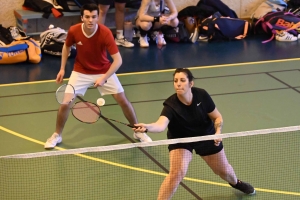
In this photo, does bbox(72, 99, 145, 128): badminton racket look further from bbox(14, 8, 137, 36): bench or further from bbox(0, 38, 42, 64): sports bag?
bbox(14, 8, 137, 36): bench

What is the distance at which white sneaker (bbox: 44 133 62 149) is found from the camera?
6.01 m

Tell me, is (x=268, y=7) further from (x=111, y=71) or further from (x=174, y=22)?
(x=111, y=71)

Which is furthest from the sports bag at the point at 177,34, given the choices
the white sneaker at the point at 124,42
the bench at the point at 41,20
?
the bench at the point at 41,20

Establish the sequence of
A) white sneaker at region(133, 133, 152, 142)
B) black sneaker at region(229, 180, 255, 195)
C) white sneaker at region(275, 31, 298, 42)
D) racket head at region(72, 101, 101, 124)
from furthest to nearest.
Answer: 1. white sneaker at region(275, 31, 298, 42)
2. white sneaker at region(133, 133, 152, 142)
3. racket head at region(72, 101, 101, 124)
4. black sneaker at region(229, 180, 255, 195)

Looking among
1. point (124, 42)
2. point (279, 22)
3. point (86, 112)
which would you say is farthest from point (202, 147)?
point (279, 22)

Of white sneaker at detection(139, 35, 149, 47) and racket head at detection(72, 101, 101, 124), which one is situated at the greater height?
racket head at detection(72, 101, 101, 124)

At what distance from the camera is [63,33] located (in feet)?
31.5

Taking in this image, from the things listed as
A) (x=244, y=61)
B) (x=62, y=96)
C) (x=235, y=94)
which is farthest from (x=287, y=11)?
(x=62, y=96)

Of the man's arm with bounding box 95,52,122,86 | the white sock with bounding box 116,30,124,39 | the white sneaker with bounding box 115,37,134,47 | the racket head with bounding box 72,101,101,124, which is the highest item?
the man's arm with bounding box 95,52,122,86

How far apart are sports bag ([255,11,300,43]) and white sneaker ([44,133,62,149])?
226 inches

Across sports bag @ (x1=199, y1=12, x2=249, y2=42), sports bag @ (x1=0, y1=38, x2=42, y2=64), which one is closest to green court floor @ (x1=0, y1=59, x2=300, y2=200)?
sports bag @ (x1=0, y1=38, x2=42, y2=64)

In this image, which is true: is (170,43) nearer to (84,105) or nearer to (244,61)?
(244,61)

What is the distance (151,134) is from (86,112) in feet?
4.39

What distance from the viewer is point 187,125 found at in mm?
4613
